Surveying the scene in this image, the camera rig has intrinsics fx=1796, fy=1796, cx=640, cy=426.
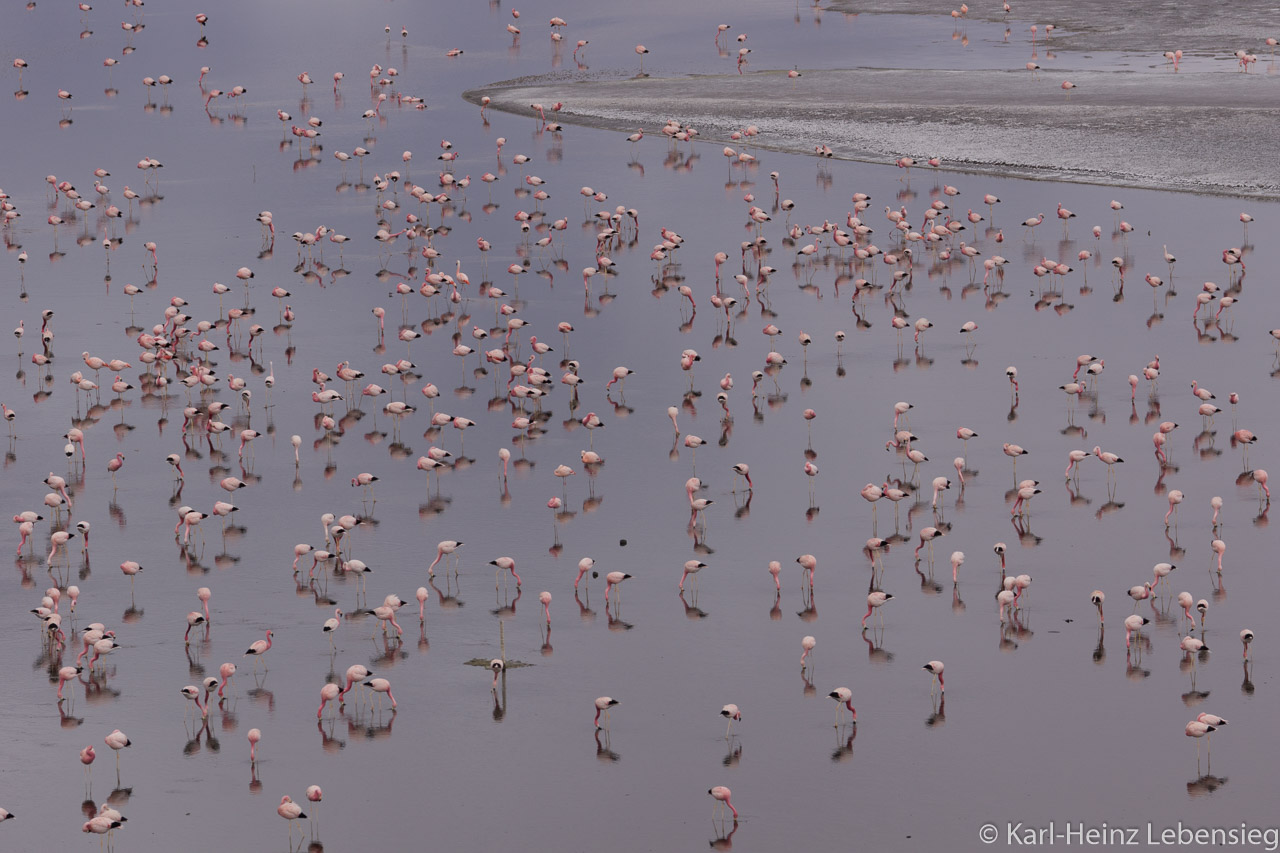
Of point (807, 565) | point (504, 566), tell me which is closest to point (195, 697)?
point (504, 566)

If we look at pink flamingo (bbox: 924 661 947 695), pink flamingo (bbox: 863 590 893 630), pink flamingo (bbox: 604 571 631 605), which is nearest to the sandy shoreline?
pink flamingo (bbox: 863 590 893 630)

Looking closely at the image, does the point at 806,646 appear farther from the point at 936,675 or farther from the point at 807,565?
the point at 807,565

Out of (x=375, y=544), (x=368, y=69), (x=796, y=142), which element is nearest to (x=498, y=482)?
(x=375, y=544)

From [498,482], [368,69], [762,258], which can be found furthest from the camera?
[368,69]

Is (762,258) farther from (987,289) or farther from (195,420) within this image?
(195,420)

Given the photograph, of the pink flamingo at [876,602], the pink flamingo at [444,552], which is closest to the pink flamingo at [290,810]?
the pink flamingo at [444,552]

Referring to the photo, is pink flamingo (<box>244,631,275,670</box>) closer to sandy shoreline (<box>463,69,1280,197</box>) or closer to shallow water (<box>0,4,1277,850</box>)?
shallow water (<box>0,4,1277,850</box>)

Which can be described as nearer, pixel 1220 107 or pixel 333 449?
pixel 333 449

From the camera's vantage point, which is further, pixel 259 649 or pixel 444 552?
pixel 444 552
